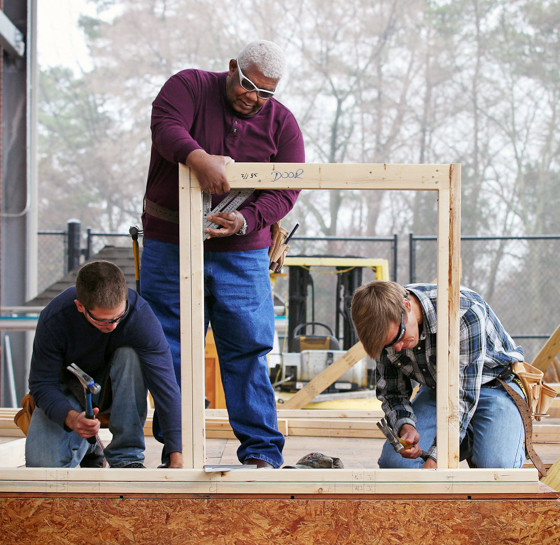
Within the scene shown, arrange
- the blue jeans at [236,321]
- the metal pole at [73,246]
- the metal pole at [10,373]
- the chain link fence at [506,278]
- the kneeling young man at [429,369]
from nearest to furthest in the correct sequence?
the kneeling young man at [429,369] → the blue jeans at [236,321] → the metal pole at [10,373] → the metal pole at [73,246] → the chain link fence at [506,278]

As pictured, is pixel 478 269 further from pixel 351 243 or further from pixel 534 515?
pixel 534 515

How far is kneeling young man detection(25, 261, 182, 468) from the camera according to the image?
1835mm

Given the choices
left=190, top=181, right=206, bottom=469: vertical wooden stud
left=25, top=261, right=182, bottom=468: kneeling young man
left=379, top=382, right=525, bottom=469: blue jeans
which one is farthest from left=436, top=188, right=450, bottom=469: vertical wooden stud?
left=25, top=261, right=182, bottom=468: kneeling young man

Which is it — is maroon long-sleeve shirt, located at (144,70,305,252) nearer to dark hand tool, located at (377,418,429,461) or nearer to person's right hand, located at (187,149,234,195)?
person's right hand, located at (187,149,234,195)

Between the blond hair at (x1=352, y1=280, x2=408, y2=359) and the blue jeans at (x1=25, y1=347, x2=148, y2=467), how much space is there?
29.6 inches

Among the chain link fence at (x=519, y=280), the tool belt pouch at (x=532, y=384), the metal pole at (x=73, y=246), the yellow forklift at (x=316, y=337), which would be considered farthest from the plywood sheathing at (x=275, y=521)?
the chain link fence at (x=519, y=280)

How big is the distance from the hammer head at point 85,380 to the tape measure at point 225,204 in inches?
22.3

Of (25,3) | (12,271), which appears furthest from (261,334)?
Result: (25,3)

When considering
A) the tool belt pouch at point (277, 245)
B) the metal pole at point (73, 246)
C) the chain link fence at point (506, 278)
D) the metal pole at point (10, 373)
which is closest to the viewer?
the tool belt pouch at point (277, 245)

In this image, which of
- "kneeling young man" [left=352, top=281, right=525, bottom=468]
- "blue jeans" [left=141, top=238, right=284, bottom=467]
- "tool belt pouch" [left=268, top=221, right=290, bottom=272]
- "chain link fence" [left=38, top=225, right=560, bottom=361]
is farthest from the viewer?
"chain link fence" [left=38, top=225, right=560, bottom=361]

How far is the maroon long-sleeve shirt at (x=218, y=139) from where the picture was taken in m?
1.93

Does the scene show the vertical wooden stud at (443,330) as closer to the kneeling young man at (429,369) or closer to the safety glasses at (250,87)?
the kneeling young man at (429,369)

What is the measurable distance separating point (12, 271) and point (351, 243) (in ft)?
23.1

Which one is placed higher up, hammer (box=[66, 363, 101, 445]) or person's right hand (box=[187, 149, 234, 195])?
person's right hand (box=[187, 149, 234, 195])
